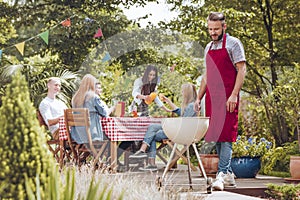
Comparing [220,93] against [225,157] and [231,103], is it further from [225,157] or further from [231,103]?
[225,157]

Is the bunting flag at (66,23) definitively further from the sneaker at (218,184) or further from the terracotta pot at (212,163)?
the sneaker at (218,184)

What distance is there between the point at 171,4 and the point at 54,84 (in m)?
4.07

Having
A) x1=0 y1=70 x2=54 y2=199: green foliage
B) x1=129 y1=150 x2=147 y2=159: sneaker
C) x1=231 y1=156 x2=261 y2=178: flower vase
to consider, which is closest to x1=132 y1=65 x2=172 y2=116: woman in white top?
x1=129 y1=150 x2=147 y2=159: sneaker

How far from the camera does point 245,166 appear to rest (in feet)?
21.4

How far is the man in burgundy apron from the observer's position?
5.41m

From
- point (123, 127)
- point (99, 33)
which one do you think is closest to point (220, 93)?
point (123, 127)

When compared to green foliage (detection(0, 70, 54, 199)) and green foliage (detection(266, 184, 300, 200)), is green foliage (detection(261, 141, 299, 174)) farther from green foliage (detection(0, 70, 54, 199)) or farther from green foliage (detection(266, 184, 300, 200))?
green foliage (detection(0, 70, 54, 199))

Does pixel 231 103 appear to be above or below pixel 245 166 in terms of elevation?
above

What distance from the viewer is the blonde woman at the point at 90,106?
6777 millimetres

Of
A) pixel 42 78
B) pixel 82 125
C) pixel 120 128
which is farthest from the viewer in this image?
pixel 42 78

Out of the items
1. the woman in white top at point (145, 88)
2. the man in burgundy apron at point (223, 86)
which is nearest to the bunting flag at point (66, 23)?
the woman in white top at point (145, 88)

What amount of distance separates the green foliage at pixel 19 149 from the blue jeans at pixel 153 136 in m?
4.96

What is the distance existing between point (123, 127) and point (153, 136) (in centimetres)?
49

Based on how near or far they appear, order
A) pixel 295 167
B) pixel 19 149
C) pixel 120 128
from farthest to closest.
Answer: pixel 120 128, pixel 295 167, pixel 19 149
